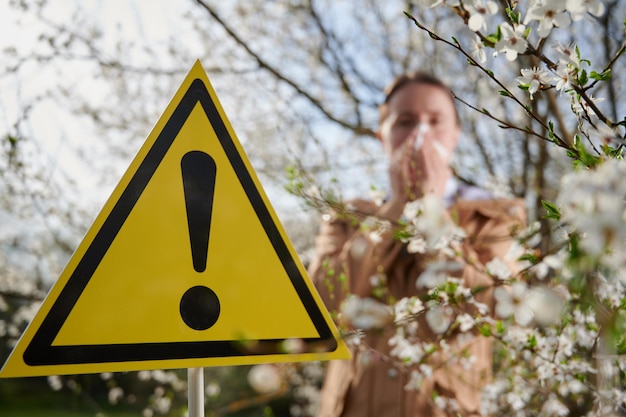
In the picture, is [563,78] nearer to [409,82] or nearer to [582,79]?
[582,79]

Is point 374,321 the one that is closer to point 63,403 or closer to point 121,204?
point 121,204

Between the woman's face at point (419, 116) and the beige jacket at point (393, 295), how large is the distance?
300mm

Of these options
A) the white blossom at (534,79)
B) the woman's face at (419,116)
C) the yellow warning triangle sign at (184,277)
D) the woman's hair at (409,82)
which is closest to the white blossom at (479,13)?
the white blossom at (534,79)

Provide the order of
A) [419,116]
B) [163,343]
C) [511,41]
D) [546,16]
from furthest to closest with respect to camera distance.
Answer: [419,116] → [163,343] → [511,41] → [546,16]

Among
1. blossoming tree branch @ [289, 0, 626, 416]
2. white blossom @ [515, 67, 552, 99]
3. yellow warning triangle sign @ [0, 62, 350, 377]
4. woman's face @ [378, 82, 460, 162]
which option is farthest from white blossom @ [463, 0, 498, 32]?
woman's face @ [378, 82, 460, 162]

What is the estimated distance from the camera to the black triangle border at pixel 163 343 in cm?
102

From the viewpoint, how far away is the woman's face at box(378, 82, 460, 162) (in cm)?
257

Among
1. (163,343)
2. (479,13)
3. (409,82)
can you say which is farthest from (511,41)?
(409,82)

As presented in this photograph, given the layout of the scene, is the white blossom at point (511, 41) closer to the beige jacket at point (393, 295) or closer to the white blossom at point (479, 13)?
the white blossom at point (479, 13)

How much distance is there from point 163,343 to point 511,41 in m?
0.77

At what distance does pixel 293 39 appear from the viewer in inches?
222

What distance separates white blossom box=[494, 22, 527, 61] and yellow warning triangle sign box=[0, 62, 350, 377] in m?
0.57

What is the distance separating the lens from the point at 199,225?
3.82 feet

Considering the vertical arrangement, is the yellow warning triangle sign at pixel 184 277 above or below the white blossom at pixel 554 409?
above
